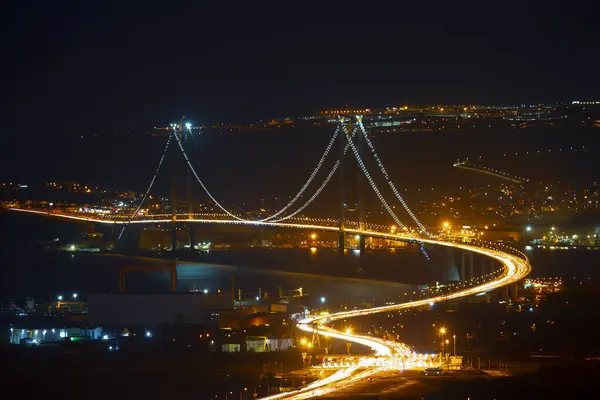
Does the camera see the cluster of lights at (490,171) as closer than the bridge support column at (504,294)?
No

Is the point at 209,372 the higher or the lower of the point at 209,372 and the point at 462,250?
the lower

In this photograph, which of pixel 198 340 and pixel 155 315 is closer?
pixel 198 340

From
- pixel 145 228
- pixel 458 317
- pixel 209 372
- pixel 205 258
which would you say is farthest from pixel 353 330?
pixel 145 228

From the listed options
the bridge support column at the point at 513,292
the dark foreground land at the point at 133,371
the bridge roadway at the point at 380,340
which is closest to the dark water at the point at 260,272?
the bridge roadway at the point at 380,340

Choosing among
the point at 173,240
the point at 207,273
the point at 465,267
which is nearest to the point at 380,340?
the point at 465,267

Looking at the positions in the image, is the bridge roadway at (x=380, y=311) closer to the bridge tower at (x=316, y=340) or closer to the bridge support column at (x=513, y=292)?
A: the bridge support column at (x=513, y=292)

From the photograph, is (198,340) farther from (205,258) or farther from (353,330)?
(205,258)

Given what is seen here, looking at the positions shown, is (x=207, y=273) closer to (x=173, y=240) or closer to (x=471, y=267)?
(x=173, y=240)

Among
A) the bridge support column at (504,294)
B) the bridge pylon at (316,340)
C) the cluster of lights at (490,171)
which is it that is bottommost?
the bridge pylon at (316,340)
